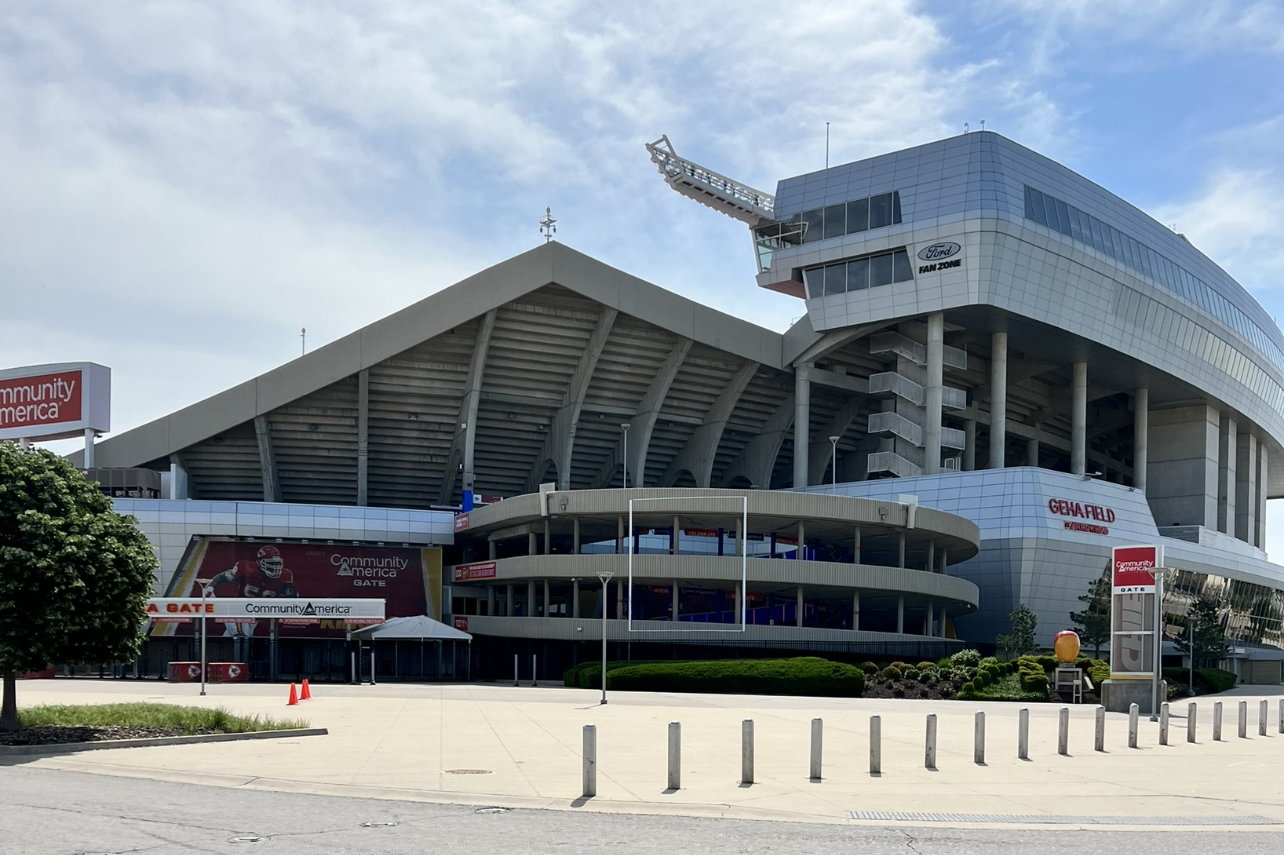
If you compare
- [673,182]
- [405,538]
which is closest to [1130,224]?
[673,182]

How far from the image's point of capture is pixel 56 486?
2341 centimetres

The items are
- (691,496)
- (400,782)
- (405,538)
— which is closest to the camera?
(400,782)

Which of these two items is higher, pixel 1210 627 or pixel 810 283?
pixel 810 283

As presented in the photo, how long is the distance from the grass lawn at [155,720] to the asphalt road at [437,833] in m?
7.43

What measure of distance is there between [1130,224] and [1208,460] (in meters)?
20.8

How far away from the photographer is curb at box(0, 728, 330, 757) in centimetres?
2061

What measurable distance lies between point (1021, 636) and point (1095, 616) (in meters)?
4.83

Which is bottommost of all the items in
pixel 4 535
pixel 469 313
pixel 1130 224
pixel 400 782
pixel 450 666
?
pixel 450 666

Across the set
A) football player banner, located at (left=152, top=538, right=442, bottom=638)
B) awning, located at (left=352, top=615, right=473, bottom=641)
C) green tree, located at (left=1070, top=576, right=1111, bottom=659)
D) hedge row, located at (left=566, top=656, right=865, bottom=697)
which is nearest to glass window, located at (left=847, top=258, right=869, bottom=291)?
green tree, located at (left=1070, top=576, right=1111, bottom=659)

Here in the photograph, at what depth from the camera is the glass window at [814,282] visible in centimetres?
7275

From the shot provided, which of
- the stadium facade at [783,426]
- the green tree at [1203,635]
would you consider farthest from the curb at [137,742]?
the green tree at [1203,635]

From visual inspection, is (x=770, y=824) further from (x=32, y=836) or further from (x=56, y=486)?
(x=56, y=486)

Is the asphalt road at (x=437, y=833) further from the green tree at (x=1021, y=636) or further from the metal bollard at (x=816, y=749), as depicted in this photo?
the green tree at (x=1021, y=636)

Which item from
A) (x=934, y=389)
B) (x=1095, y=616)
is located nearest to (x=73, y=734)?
(x=1095, y=616)
